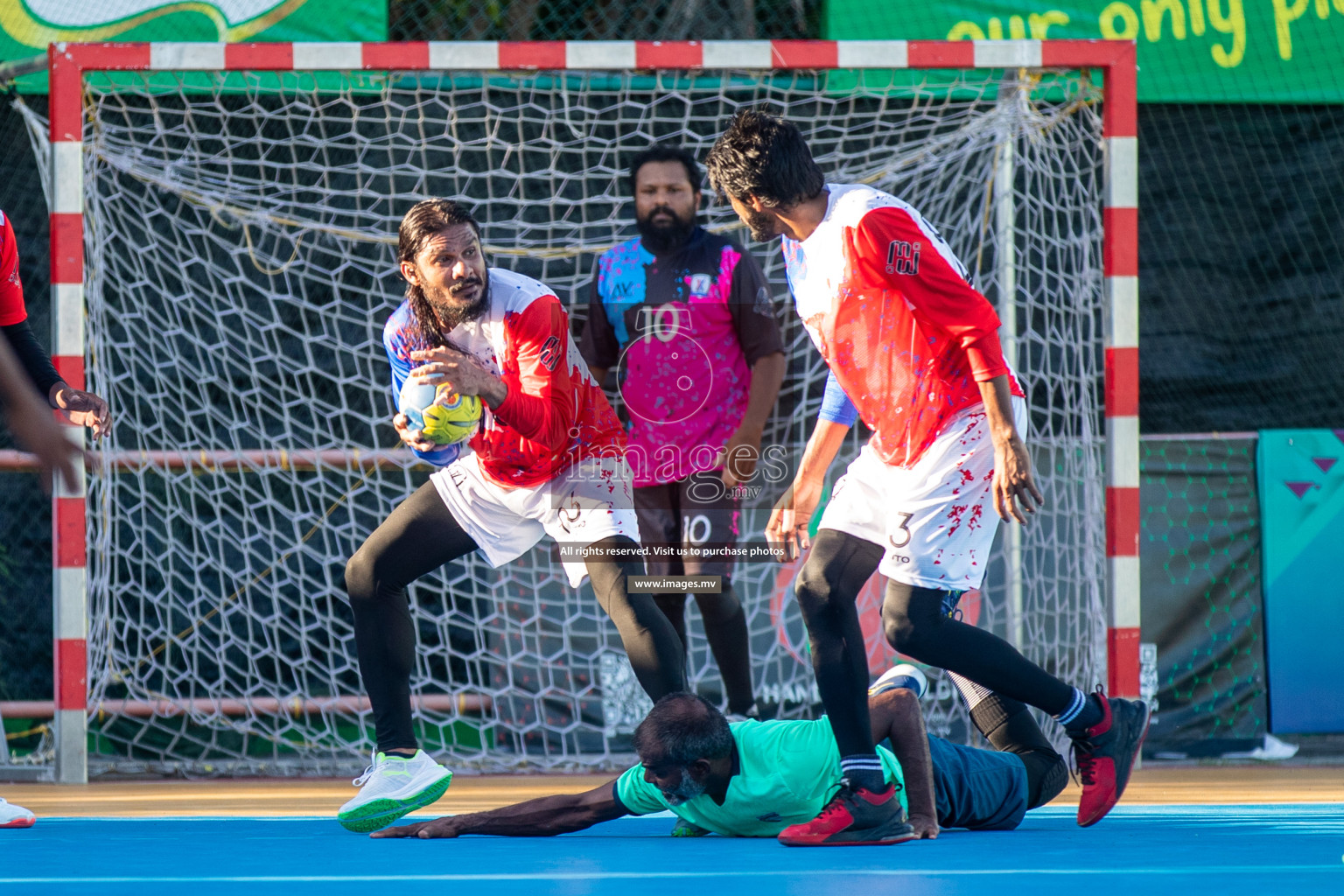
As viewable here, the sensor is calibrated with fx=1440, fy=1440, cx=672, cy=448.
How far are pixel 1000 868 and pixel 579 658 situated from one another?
317cm

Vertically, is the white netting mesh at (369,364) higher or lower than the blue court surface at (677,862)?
higher

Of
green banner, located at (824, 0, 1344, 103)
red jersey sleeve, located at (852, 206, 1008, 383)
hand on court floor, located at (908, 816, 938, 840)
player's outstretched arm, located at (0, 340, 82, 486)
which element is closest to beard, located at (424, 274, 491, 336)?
red jersey sleeve, located at (852, 206, 1008, 383)

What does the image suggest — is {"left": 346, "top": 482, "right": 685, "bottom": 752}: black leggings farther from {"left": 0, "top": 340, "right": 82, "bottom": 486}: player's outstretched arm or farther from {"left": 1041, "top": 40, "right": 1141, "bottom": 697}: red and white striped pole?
{"left": 1041, "top": 40, "right": 1141, "bottom": 697}: red and white striped pole

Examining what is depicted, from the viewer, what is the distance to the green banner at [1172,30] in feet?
19.7

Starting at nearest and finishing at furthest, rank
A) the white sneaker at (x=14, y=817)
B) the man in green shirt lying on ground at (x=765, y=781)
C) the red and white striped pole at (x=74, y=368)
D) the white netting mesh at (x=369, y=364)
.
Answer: the man in green shirt lying on ground at (x=765, y=781) → the white sneaker at (x=14, y=817) → the red and white striped pole at (x=74, y=368) → the white netting mesh at (x=369, y=364)

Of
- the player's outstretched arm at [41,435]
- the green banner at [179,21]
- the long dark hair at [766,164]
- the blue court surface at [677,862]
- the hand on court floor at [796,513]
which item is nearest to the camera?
the player's outstretched arm at [41,435]

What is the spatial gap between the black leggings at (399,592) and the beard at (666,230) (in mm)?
1315

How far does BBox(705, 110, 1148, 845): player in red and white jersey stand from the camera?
3.21 m

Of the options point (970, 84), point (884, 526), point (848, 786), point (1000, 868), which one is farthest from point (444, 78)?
point (1000, 868)

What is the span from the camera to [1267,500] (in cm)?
569

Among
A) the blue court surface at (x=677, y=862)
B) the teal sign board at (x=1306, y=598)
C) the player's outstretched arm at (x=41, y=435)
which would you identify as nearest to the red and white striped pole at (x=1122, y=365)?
the teal sign board at (x=1306, y=598)

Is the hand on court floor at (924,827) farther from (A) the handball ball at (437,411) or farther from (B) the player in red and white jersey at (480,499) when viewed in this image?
(A) the handball ball at (437,411)

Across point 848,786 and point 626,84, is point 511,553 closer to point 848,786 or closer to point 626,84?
point 848,786

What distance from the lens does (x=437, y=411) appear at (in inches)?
131
